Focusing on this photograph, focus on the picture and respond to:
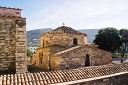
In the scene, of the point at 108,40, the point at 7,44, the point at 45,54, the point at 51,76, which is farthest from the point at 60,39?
the point at 108,40

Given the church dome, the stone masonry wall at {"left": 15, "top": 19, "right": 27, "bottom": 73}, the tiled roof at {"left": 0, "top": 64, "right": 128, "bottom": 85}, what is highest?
the church dome

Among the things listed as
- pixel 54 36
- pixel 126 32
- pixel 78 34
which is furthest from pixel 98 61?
pixel 126 32

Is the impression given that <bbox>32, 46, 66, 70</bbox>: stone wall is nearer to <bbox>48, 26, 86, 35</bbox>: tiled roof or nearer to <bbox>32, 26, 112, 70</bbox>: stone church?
<bbox>32, 26, 112, 70</bbox>: stone church

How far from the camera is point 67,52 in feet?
47.9

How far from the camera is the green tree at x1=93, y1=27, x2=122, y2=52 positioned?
3478cm

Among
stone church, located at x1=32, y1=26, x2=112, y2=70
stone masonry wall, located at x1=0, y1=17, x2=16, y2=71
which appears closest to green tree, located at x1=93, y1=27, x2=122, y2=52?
stone church, located at x1=32, y1=26, x2=112, y2=70

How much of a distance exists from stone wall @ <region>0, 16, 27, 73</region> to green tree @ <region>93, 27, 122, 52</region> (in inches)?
1021

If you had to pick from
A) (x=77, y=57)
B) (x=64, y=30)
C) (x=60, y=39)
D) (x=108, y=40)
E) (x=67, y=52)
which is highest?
(x=64, y=30)

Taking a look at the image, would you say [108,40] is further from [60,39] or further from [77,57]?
[77,57]

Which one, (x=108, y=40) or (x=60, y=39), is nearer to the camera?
(x=60, y=39)

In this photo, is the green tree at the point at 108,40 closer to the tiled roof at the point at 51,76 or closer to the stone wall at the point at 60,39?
the stone wall at the point at 60,39

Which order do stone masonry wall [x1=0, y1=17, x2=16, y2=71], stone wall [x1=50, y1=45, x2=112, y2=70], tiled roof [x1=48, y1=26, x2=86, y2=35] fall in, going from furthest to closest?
tiled roof [x1=48, y1=26, x2=86, y2=35] < stone wall [x1=50, y1=45, x2=112, y2=70] < stone masonry wall [x1=0, y1=17, x2=16, y2=71]

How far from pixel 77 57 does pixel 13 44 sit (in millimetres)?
6466

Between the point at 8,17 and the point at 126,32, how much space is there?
33.3 meters
